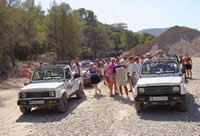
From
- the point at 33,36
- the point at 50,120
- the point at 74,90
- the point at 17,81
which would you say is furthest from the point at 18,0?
the point at 50,120

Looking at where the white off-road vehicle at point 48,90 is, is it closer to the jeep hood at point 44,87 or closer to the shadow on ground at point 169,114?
the jeep hood at point 44,87

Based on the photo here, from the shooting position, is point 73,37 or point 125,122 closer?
point 125,122

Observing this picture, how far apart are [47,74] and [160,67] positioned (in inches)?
176

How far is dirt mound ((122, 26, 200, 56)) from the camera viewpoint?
5813 centimetres

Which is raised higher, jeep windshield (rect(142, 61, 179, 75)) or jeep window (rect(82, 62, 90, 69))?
jeep windshield (rect(142, 61, 179, 75))

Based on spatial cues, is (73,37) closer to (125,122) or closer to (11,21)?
(11,21)

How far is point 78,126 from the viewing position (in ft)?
24.7

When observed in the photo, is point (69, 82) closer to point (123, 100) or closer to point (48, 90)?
point (48, 90)

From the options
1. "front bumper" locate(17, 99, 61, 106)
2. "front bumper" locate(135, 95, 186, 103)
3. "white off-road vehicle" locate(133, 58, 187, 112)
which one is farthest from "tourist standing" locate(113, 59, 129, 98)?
"front bumper" locate(17, 99, 61, 106)

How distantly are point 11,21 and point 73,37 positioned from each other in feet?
65.0

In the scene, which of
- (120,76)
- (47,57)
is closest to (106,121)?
(120,76)

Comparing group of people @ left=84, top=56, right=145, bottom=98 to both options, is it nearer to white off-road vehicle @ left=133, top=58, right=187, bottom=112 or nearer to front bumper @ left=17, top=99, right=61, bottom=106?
white off-road vehicle @ left=133, top=58, right=187, bottom=112

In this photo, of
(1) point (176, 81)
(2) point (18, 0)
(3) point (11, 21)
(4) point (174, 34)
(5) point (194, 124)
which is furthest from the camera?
(4) point (174, 34)

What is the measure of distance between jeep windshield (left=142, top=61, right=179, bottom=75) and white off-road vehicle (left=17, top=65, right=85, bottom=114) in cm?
307
